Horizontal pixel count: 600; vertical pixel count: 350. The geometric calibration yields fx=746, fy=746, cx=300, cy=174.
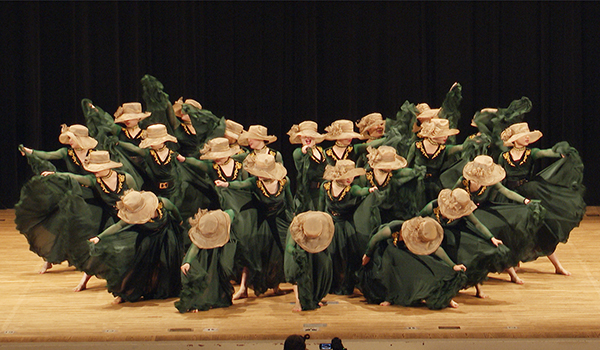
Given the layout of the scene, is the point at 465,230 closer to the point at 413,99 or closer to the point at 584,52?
the point at 413,99

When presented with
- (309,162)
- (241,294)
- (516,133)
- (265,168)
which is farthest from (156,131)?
(516,133)

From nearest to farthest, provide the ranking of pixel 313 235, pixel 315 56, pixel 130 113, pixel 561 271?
1. pixel 313 235
2. pixel 561 271
3. pixel 130 113
4. pixel 315 56

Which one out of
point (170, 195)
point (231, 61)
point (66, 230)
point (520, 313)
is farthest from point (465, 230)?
point (231, 61)

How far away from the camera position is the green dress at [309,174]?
596 centimetres

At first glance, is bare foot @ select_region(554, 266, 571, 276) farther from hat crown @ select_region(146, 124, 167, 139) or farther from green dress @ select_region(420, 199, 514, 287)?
hat crown @ select_region(146, 124, 167, 139)

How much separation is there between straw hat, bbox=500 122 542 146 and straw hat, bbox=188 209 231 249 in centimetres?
244

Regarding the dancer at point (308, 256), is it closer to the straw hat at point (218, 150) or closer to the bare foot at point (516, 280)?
the straw hat at point (218, 150)

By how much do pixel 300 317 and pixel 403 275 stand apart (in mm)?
775

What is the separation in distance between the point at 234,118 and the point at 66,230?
167 inches

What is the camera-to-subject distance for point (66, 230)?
5496 millimetres

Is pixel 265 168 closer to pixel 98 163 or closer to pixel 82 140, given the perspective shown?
pixel 98 163

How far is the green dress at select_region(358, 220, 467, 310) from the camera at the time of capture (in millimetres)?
5035

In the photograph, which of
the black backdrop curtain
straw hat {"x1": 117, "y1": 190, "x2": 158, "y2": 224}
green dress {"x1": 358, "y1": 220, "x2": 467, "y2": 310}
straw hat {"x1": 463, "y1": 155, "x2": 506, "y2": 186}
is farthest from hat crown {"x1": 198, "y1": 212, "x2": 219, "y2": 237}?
the black backdrop curtain

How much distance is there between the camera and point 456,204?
5027 millimetres
